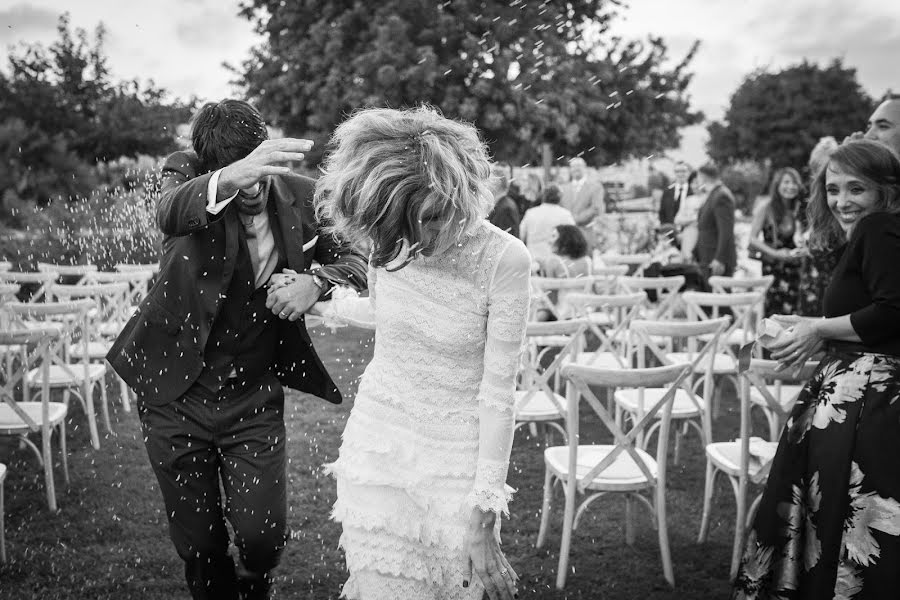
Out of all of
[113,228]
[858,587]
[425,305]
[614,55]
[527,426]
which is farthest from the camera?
[614,55]

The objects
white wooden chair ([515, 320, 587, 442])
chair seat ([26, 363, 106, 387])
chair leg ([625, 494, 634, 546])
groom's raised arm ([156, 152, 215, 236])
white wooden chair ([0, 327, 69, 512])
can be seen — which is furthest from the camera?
chair seat ([26, 363, 106, 387])

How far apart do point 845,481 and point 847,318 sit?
0.56 meters

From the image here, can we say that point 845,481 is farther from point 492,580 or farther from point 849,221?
point 492,580

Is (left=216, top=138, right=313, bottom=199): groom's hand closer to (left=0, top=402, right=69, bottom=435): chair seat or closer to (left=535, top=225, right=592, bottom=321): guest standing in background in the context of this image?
(left=0, top=402, right=69, bottom=435): chair seat

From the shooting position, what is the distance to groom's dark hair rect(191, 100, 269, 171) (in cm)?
244

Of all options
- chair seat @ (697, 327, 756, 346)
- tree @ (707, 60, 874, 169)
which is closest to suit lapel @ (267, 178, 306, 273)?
chair seat @ (697, 327, 756, 346)

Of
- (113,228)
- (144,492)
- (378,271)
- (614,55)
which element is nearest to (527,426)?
(144,492)

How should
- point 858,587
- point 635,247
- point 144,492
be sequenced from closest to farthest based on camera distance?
point 858,587
point 144,492
point 635,247

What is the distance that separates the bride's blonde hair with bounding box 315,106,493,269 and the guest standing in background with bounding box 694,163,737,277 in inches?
298

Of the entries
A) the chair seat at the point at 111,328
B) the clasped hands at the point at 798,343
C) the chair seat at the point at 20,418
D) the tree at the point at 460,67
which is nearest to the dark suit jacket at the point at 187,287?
the clasped hands at the point at 798,343

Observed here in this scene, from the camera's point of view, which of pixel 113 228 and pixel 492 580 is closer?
pixel 492 580

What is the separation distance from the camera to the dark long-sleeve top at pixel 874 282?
265cm

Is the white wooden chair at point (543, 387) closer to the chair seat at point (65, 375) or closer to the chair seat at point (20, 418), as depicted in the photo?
the chair seat at point (20, 418)

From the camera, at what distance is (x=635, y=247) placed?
14.9 m
